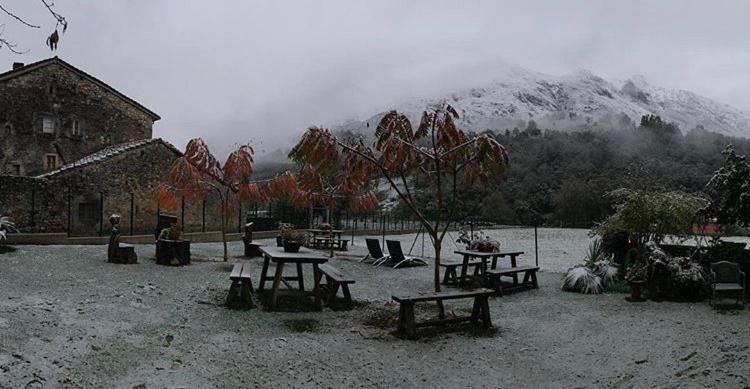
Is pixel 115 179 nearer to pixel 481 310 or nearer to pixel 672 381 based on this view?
pixel 481 310

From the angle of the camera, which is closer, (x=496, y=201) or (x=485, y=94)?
(x=496, y=201)

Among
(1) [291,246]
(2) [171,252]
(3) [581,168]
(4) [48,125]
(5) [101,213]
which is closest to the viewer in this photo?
(1) [291,246]

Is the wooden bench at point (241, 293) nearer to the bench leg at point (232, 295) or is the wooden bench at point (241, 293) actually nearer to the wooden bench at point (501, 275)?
the bench leg at point (232, 295)

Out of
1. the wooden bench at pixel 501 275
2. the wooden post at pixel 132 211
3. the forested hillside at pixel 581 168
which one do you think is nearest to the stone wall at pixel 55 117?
the wooden post at pixel 132 211

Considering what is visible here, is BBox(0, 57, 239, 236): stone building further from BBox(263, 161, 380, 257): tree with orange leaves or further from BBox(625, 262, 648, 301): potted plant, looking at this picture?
BBox(625, 262, 648, 301): potted plant

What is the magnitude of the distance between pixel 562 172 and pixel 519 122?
34.4m

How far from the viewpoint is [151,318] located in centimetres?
611

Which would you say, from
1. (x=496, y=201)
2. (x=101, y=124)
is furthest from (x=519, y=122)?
(x=101, y=124)

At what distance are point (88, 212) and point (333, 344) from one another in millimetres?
14573

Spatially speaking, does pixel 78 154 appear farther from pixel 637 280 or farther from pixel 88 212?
pixel 637 280

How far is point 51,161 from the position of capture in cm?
2133

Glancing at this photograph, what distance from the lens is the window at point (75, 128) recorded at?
21.5 m

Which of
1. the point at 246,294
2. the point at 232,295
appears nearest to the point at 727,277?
the point at 246,294

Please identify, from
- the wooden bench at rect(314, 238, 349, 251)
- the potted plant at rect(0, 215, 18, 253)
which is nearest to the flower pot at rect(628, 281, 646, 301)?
the wooden bench at rect(314, 238, 349, 251)
